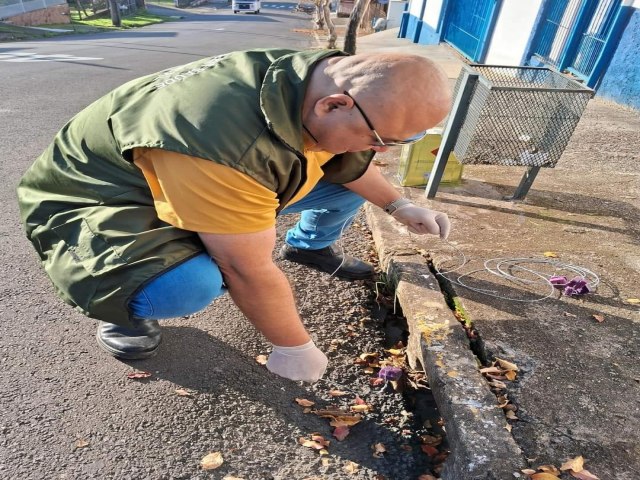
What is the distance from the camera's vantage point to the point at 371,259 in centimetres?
319

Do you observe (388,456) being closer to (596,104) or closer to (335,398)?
(335,398)

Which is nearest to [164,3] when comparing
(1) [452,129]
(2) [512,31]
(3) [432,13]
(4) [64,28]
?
(4) [64,28]

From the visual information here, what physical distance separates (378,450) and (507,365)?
2.33 feet

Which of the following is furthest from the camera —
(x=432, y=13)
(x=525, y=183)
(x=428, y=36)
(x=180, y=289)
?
(x=428, y=36)

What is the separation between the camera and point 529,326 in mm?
2346

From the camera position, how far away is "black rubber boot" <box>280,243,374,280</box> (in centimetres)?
287

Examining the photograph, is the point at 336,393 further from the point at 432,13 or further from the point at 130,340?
the point at 432,13

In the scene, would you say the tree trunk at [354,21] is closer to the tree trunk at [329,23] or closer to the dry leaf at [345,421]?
the tree trunk at [329,23]

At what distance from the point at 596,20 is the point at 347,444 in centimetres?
865

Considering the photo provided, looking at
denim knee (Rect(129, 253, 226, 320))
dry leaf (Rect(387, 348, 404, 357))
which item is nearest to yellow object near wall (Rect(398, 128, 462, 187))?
dry leaf (Rect(387, 348, 404, 357))

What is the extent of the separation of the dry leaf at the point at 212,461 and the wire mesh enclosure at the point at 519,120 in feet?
8.49

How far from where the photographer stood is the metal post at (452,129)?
129 inches

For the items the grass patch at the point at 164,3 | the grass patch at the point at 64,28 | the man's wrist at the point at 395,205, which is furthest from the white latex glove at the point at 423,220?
the grass patch at the point at 164,3

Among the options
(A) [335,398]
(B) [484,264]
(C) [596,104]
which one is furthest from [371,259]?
(C) [596,104]
